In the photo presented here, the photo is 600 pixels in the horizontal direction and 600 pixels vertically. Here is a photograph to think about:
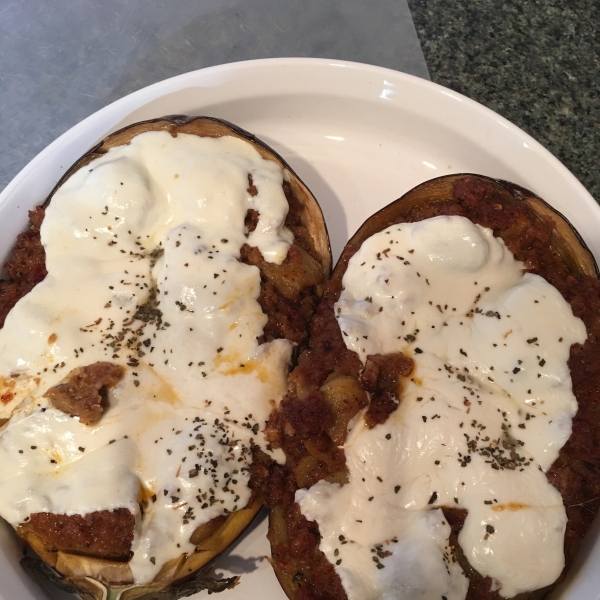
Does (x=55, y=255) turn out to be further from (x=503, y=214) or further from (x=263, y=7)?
(x=263, y=7)

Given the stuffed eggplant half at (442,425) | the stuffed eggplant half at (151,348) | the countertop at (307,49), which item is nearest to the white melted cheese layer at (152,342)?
the stuffed eggplant half at (151,348)

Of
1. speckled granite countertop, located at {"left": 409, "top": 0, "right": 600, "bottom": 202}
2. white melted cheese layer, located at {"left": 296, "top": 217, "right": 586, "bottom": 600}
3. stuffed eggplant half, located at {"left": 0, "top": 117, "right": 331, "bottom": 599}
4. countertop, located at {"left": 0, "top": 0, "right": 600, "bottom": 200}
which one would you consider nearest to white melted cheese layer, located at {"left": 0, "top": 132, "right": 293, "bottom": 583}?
stuffed eggplant half, located at {"left": 0, "top": 117, "right": 331, "bottom": 599}

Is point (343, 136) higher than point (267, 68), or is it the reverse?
point (267, 68)

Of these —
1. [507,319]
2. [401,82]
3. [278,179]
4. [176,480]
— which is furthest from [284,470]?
[401,82]

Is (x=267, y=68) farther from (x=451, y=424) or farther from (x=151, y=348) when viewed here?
(x=451, y=424)

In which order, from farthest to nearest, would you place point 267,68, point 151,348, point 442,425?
point 267,68 → point 151,348 → point 442,425

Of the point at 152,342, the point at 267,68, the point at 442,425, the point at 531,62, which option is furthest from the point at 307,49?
the point at 442,425

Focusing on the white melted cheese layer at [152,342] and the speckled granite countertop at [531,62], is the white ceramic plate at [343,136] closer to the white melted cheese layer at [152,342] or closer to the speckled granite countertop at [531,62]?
the white melted cheese layer at [152,342]
